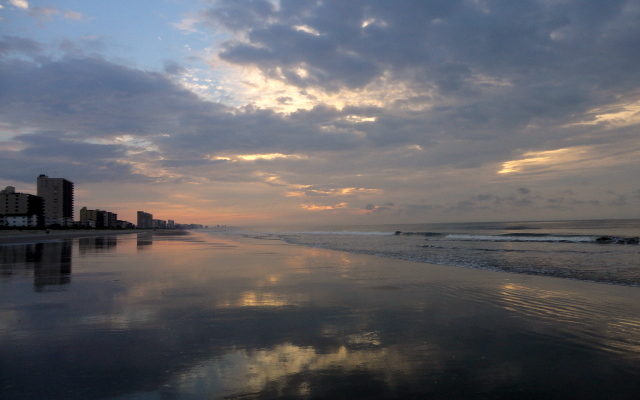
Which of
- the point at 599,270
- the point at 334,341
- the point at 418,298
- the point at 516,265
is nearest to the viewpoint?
the point at 334,341

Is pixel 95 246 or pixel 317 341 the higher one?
pixel 317 341

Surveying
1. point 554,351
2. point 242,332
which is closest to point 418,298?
point 554,351

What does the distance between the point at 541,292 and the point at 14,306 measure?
15.2 meters

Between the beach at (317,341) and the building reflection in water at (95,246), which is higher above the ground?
the beach at (317,341)

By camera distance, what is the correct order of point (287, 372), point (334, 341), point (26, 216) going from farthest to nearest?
point (26, 216) < point (334, 341) < point (287, 372)

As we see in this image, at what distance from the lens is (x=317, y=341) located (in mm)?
6691

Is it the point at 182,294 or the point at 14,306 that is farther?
the point at 182,294

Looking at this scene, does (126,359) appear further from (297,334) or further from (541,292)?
(541,292)

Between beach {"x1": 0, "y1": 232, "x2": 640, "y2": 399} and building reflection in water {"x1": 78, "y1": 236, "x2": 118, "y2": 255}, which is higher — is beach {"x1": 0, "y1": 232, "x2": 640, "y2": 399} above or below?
above

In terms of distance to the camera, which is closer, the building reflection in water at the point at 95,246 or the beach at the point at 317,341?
the beach at the point at 317,341

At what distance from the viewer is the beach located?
15.6 feet

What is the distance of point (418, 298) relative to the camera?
35.4 ft

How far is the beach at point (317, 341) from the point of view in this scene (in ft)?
15.6

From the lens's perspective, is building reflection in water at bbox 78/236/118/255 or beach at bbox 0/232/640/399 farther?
building reflection in water at bbox 78/236/118/255
